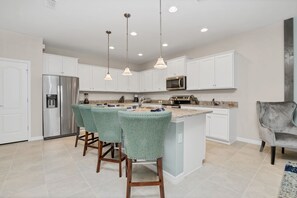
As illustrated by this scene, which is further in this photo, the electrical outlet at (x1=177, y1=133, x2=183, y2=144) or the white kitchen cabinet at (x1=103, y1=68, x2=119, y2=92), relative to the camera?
the white kitchen cabinet at (x1=103, y1=68, x2=119, y2=92)

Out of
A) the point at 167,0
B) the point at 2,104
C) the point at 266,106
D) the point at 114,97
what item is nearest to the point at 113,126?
the point at 167,0

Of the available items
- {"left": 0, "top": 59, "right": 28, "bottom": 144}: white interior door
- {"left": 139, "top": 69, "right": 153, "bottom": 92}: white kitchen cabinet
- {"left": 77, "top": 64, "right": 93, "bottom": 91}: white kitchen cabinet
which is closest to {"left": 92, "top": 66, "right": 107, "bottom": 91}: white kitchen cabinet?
{"left": 77, "top": 64, "right": 93, "bottom": 91}: white kitchen cabinet

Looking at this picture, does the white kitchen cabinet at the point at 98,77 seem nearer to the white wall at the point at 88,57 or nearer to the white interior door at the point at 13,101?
the white wall at the point at 88,57

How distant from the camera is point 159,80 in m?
5.63

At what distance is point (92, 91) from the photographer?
18.1 feet

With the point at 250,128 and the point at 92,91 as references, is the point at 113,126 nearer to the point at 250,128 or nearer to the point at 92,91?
the point at 250,128

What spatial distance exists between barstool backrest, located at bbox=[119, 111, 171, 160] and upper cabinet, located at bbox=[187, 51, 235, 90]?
284 cm

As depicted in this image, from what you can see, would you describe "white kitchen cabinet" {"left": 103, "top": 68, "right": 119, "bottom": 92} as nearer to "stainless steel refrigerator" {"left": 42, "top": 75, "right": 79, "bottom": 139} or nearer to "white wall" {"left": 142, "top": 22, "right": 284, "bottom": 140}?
"stainless steel refrigerator" {"left": 42, "top": 75, "right": 79, "bottom": 139}

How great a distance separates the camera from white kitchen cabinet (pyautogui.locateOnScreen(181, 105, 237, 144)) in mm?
3490

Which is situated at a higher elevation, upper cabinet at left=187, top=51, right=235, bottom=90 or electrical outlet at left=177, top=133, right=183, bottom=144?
upper cabinet at left=187, top=51, right=235, bottom=90

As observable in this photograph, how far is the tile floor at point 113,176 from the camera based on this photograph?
176 cm

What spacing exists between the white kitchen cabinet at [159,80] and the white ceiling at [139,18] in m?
1.50

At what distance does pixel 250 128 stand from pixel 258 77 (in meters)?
1.24

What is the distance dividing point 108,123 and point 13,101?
10.5ft
